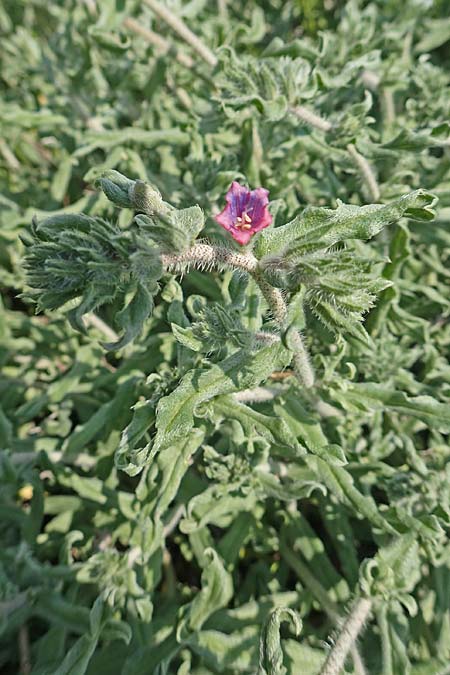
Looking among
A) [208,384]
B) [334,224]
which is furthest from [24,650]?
[334,224]

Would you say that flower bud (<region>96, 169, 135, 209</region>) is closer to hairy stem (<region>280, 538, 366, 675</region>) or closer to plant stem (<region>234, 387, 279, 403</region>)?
plant stem (<region>234, 387, 279, 403</region>)

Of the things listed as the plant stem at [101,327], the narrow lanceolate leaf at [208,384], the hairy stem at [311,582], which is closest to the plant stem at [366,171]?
the narrow lanceolate leaf at [208,384]

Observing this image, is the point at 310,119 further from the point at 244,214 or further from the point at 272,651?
Answer: the point at 272,651

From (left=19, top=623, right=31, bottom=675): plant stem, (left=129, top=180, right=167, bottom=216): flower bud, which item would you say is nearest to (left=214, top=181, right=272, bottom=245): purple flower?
(left=129, top=180, right=167, bottom=216): flower bud

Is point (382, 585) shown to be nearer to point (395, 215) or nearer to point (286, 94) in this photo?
point (395, 215)

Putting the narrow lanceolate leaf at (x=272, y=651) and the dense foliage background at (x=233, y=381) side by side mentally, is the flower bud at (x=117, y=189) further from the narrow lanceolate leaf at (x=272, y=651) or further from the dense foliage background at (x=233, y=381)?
the narrow lanceolate leaf at (x=272, y=651)

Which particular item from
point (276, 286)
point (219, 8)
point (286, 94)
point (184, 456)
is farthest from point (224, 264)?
point (219, 8)
